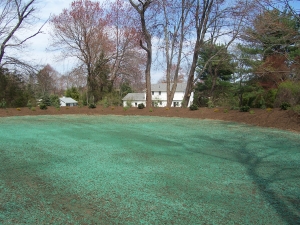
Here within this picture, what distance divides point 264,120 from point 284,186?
26.6 ft

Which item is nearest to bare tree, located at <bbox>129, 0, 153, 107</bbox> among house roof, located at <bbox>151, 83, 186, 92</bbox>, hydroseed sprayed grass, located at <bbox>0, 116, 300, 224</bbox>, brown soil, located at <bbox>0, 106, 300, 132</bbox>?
brown soil, located at <bbox>0, 106, 300, 132</bbox>

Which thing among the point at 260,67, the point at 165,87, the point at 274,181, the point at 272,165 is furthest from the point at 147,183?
the point at 165,87

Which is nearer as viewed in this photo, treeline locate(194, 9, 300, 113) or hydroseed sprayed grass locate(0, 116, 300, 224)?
hydroseed sprayed grass locate(0, 116, 300, 224)

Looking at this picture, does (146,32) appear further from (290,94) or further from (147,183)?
(147,183)

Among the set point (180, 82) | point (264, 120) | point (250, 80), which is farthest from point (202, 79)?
point (180, 82)

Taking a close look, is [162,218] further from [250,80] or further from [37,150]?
[250,80]

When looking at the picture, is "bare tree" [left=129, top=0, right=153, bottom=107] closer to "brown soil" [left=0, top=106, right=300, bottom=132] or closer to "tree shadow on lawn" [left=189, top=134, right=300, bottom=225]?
"brown soil" [left=0, top=106, right=300, bottom=132]

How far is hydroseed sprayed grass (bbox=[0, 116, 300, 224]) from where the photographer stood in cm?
268

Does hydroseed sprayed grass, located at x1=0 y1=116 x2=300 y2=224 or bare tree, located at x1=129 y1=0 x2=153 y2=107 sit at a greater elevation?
bare tree, located at x1=129 y1=0 x2=153 y2=107

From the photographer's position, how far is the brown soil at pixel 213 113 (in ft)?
34.1

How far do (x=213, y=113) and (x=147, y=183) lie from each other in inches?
438

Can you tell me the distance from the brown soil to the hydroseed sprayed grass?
14.0 feet

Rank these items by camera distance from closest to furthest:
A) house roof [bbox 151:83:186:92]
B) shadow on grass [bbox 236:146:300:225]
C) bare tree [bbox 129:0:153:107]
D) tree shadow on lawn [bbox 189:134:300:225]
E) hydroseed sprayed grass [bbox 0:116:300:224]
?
hydroseed sprayed grass [bbox 0:116:300:224], shadow on grass [bbox 236:146:300:225], tree shadow on lawn [bbox 189:134:300:225], bare tree [bbox 129:0:153:107], house roof [bbox 151:83:186:92]

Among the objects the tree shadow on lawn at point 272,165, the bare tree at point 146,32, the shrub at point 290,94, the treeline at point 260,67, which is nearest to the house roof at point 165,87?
the treeline at point 260,67
